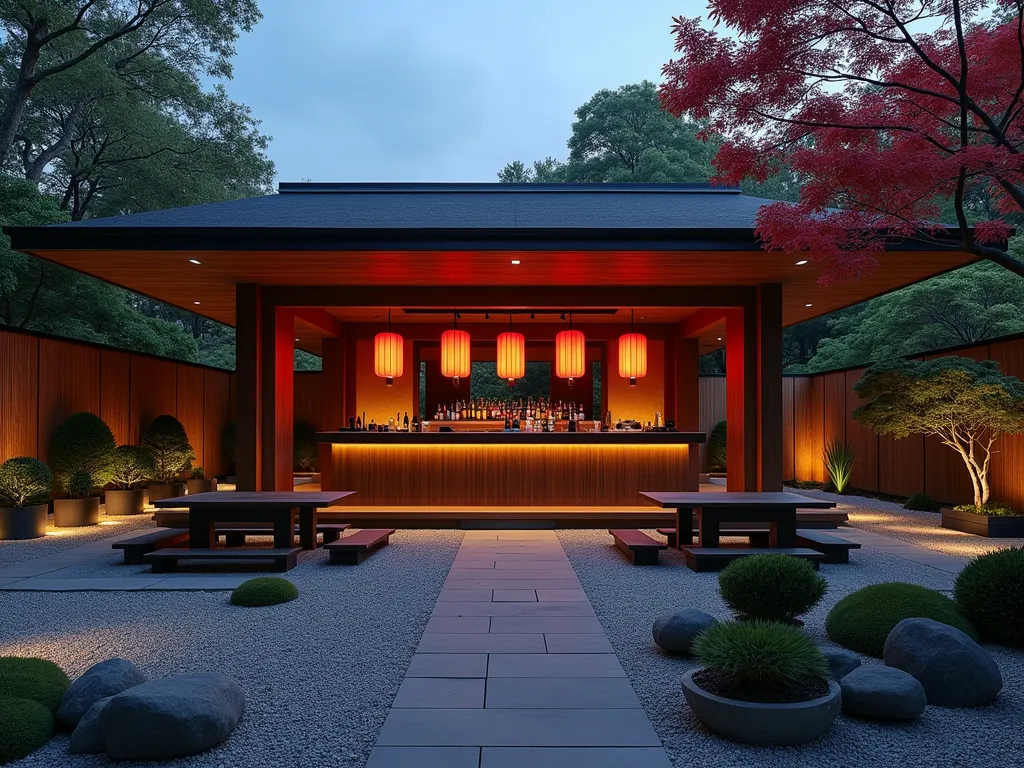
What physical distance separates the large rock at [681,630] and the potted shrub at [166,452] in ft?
32.2

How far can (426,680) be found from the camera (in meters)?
3.73

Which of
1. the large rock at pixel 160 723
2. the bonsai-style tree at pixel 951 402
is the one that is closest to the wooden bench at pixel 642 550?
the bonsai-style tree at pixel 951 402

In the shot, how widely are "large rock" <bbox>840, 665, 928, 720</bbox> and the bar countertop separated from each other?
21.7ft

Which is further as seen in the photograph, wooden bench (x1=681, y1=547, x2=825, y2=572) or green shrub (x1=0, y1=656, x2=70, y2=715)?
wooden bench (x1=681, y1=547, x2=825, y2=572)

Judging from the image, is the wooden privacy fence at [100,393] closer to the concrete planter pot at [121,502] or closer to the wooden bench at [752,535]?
the concrete planter pot at [121,502]

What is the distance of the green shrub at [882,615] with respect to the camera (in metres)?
4.18

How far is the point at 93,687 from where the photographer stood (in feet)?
10.5

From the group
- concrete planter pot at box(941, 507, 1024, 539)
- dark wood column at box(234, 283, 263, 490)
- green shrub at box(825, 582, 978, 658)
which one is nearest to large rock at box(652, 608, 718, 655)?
green shrub at box(825, 582, 978, 658)

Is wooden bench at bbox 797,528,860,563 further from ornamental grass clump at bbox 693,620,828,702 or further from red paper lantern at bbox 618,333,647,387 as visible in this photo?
ornamental grass clump at bbox 693,620,828,702

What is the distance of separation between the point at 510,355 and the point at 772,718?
23.4 feet

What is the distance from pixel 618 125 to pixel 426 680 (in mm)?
24561

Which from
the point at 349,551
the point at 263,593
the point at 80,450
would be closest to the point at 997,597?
the point at 263,593

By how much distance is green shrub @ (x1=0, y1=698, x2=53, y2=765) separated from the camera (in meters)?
2.88

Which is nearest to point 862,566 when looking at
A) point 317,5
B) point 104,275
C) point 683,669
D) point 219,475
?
point 683,669
